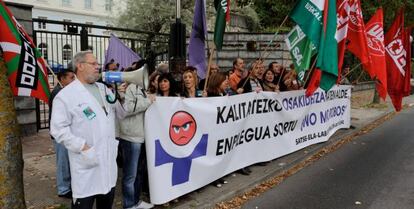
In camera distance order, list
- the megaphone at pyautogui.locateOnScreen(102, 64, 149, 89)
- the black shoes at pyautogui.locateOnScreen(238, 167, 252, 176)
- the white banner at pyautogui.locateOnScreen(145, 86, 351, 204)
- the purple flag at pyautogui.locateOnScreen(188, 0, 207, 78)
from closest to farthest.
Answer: the megaphone at pyautogui.locateOnScreen(102, 64, 149, 89), the white banner at pyautogui.locateOnScreen(145, 86, 351, 204), the black shoes at pyautogui.locateOnScreen(238, 167, 252, 176), the purple flag at pyautogui.locateOnScreen(188, 0, 207, 78)

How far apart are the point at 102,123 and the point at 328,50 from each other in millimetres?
4623

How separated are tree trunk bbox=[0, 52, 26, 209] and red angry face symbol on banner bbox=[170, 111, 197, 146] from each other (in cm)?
188

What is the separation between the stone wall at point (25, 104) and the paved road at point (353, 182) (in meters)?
5.01

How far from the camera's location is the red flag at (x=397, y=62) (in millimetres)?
9078

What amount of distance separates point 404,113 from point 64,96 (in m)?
15.6

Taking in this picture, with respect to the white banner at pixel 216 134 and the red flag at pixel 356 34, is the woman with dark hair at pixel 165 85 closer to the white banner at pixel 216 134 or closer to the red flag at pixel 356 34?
the white banner at pixel 216 134

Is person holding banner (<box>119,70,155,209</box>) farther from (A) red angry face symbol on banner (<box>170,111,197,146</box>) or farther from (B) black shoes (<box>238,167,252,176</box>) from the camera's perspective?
(B) black shoes (<box>238,167,252,176</box>)

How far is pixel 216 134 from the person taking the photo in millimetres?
5824

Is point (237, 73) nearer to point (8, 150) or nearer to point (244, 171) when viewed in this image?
point (244, 171)

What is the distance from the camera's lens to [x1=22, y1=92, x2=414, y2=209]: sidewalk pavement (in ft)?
16.8

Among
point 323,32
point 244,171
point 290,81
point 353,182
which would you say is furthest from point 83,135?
point 290,81

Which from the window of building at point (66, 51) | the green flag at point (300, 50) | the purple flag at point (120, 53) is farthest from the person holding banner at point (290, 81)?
the window of building at point (66, 51)

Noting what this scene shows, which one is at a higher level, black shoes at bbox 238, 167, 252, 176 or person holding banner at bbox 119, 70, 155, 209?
person holding banner at bbox 119, 70, 155, 209

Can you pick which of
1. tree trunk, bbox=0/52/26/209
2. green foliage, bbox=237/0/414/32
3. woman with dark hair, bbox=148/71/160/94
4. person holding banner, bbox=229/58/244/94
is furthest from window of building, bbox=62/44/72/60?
green foliage, bbox=237/0/414/32
